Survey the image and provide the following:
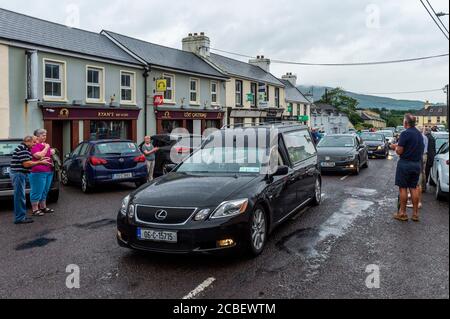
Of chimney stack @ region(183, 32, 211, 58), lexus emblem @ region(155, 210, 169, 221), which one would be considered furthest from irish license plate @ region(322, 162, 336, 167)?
chimney stack @ region(183, 32, 211, 58)

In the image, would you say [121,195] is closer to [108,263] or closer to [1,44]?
[108,263]

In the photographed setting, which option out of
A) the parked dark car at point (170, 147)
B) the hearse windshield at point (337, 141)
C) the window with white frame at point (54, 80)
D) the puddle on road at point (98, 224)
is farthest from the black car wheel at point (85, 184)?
the hearse windshield at point (337, 141)

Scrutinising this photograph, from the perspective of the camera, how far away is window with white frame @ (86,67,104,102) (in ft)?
61.7

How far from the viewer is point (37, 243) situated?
6312mm

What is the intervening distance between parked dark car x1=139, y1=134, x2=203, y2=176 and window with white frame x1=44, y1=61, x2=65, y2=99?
18.5 ft

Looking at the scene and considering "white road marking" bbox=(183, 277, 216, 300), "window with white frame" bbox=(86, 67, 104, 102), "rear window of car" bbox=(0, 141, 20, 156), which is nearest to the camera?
"white road marking" bbox=(183, 277, 216, 300)

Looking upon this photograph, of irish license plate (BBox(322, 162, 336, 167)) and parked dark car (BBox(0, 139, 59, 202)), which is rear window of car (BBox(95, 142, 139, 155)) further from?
irish license plate (BBox(322, 162, 336, 167))

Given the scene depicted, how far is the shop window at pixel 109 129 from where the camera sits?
19.3 m

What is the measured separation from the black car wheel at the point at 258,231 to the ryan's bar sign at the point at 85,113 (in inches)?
535

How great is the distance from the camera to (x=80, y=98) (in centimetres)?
1830

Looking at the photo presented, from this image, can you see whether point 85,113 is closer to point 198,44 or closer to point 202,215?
point 198,44

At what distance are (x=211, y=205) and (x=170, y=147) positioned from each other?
31.1 ft
